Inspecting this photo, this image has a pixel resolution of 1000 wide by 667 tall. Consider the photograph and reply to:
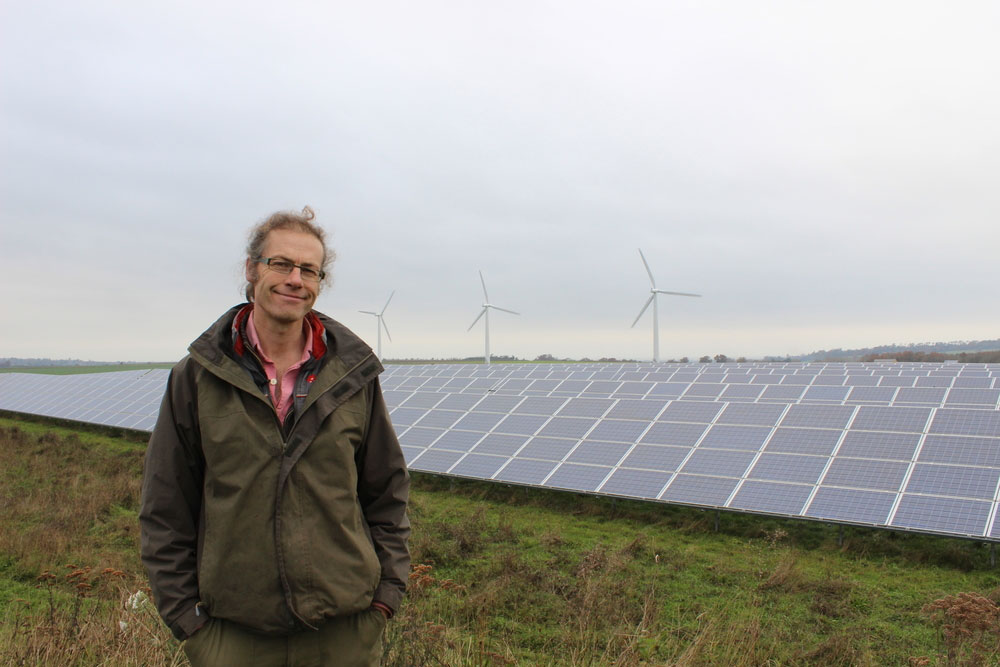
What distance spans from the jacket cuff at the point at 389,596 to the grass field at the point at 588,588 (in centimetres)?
225

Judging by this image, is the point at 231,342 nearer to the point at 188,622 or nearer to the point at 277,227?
the point at 277,227

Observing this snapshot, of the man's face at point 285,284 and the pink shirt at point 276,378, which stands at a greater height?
the man's face at point 285,284

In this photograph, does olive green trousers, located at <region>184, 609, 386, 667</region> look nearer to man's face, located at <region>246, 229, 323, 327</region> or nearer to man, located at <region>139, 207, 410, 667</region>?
man, located at <region>139, 207, 410, 667</region>

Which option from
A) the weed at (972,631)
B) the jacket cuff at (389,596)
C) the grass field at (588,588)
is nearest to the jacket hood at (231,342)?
the jacket cuff at (389,596)

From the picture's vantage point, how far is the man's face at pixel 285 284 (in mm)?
3146

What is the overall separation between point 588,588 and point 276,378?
19.3ft

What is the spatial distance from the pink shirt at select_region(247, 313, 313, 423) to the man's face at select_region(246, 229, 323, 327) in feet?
A: 0.28

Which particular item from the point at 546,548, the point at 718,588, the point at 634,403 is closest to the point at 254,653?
the point at 718,588

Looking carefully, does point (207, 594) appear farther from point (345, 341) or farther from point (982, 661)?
point (982, 661)

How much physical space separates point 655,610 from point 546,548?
3.34 meters

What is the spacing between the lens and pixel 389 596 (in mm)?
3268

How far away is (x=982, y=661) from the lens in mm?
5781

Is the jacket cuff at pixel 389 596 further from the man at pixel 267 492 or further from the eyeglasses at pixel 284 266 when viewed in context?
the eyeglasses at pixel 284 266

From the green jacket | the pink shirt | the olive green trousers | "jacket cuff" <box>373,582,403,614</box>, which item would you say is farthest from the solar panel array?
the pink shirt
